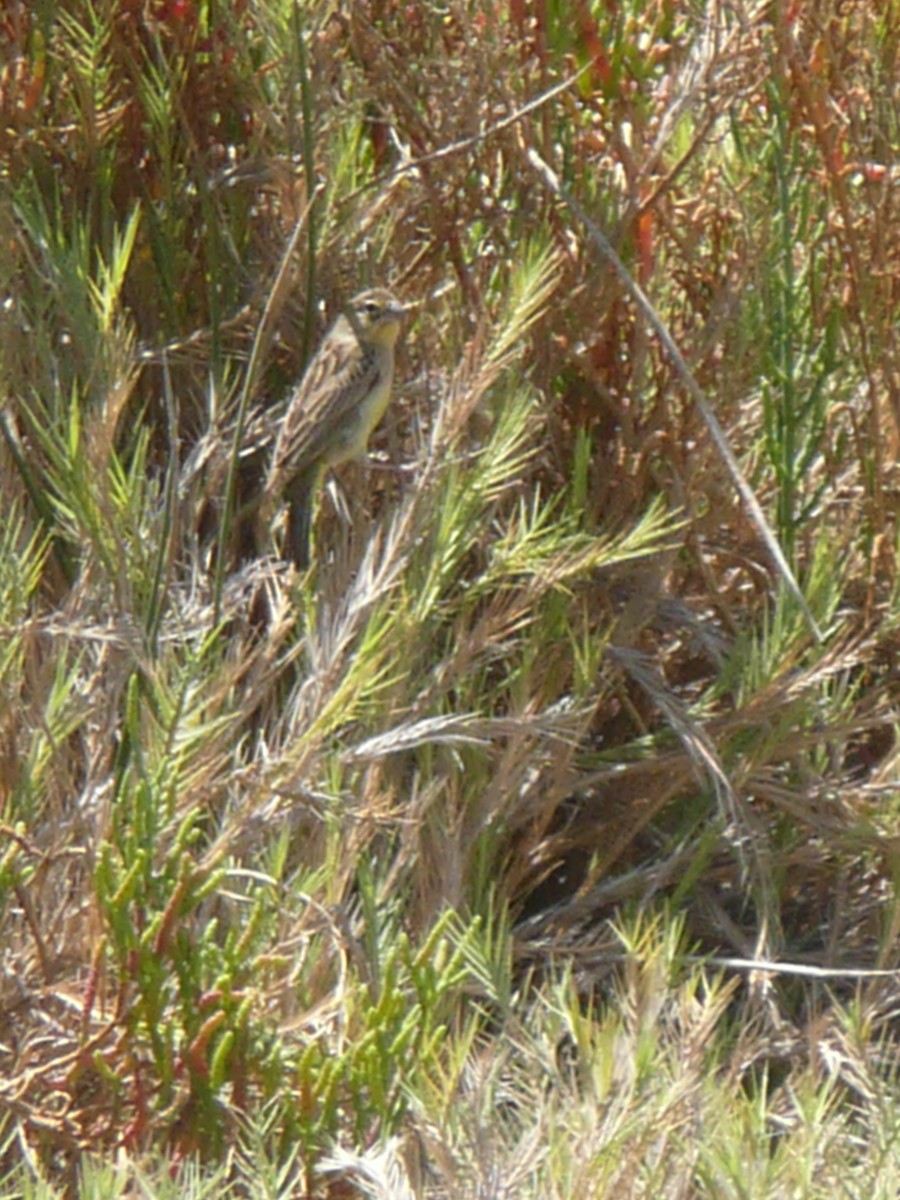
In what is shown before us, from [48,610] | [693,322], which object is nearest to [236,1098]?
[48,610]

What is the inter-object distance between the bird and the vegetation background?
0.26ft

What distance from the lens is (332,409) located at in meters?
3.39

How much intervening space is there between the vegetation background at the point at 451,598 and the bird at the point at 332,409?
8 cm

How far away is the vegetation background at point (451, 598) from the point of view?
280 cm

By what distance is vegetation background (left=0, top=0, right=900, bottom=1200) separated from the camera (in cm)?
280

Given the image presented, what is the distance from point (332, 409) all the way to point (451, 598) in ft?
1.30

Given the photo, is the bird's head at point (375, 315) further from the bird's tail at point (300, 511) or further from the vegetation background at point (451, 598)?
the bird's tail at point (300, 511)

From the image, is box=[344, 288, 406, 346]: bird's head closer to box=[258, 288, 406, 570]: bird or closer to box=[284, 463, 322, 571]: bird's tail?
box=[258, 288, 406, 570]: bird

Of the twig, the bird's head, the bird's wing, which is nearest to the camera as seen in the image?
the bird's wing

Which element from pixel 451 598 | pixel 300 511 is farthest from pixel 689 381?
pixel 300 511

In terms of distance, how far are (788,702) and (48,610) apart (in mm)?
1350

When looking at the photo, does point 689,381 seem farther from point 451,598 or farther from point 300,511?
point 300,511

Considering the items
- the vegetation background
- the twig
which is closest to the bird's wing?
the vegetation background

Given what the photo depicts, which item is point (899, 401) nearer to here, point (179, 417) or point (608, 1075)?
point (179, 417)
